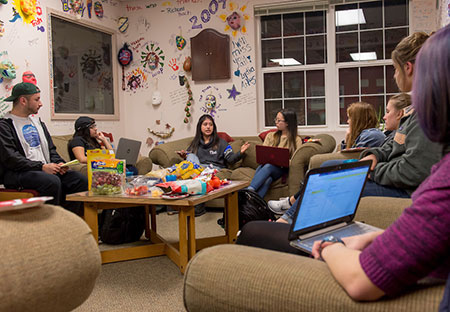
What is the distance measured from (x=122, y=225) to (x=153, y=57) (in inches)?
126

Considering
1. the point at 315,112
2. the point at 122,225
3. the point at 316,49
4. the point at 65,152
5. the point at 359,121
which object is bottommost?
the point at 122,225

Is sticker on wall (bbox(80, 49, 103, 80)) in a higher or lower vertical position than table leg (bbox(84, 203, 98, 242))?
higher

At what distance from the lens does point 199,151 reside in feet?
15.4

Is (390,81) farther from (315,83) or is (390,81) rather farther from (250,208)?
(250,208)

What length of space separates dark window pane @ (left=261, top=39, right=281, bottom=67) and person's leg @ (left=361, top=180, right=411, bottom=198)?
3.63 meters

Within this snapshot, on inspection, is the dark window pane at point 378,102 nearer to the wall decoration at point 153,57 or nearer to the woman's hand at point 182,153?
the woman's hand at point 182,153

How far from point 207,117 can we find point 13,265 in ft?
11.9

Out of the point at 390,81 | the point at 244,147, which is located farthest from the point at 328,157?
the point at 390,81

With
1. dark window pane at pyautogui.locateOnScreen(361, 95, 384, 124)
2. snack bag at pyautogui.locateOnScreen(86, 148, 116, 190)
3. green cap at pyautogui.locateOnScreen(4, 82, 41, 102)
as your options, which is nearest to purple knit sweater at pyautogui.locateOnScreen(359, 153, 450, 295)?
snack bag at pyautogui.locateOnScreen(86, 148, 116, 190)

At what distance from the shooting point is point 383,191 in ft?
6.61

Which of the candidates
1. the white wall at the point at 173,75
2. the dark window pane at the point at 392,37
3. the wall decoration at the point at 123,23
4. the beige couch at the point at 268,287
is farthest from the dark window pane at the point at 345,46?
the beige couch at the point at 268,287

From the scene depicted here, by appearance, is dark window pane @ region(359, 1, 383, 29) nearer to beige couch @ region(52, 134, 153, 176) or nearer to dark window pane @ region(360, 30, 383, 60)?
dark window pane @ region(360, 30, 383, 60)

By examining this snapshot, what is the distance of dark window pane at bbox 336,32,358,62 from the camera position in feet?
17.1

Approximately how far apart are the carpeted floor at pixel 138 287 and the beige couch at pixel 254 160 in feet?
5.59
